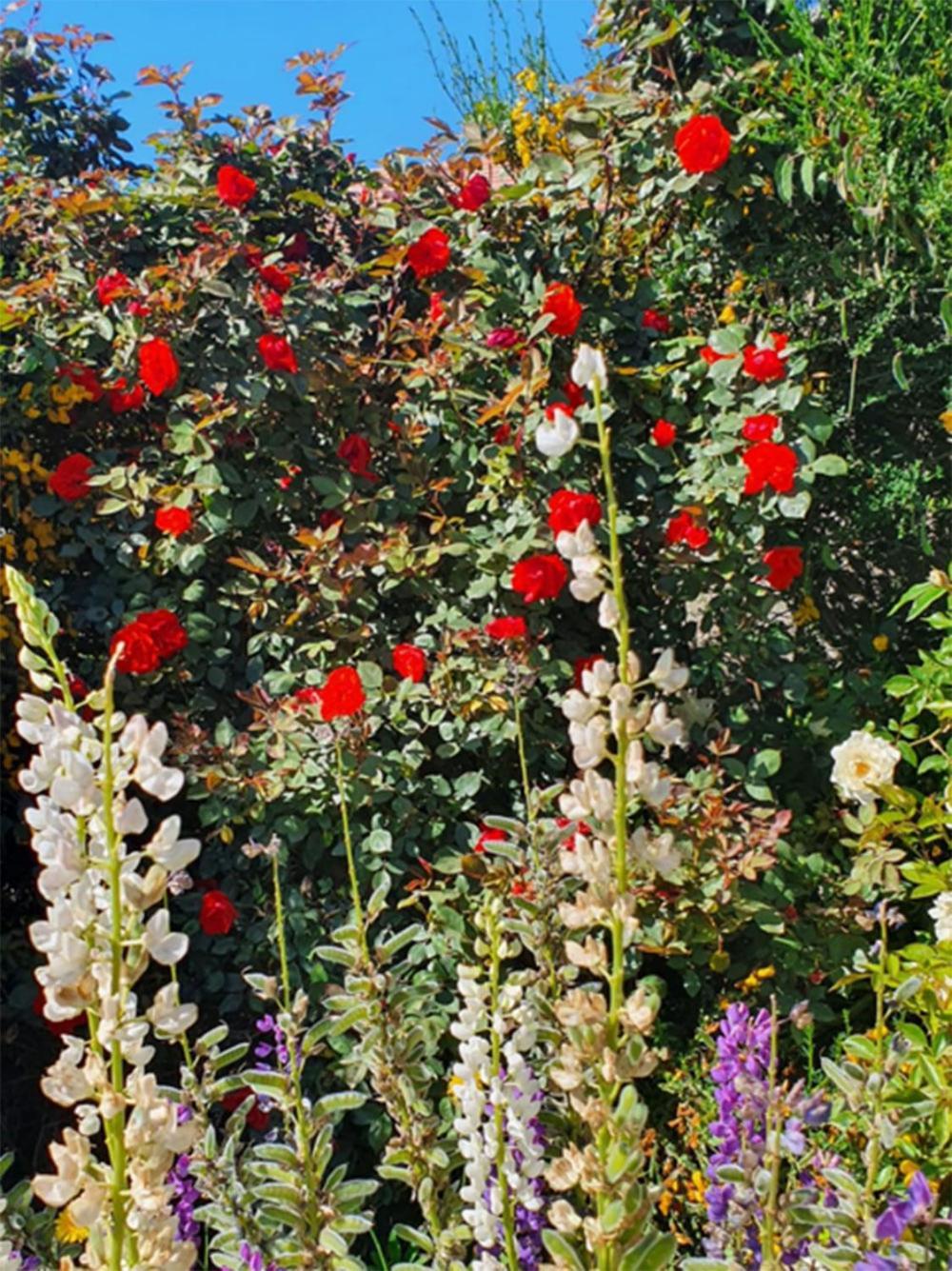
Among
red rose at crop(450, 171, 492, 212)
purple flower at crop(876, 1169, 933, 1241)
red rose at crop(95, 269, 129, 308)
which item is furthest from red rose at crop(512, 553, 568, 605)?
purple flower at crop(876, 1169, 933, 1241)

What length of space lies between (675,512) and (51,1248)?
1707 millimetres

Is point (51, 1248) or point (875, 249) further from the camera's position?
point (875, 249)

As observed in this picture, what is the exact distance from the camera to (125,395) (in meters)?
2.75

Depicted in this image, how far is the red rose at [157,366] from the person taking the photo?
2580 millimetres

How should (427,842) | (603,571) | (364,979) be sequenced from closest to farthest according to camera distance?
(603,571) → (364,979) → (427,842)

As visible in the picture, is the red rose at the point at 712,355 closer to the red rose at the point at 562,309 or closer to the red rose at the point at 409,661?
the red rose at the point at 562,309

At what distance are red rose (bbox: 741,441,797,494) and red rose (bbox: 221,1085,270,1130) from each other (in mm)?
1510

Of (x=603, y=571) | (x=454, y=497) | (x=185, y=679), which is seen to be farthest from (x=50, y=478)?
(x=603, y=571)

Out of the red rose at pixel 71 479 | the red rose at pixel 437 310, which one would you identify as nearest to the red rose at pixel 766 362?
the red rose at pixel 437 310

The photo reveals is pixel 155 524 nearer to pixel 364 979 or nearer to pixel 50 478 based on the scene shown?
pixel 50 478

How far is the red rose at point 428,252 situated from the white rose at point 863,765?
52.2 inches

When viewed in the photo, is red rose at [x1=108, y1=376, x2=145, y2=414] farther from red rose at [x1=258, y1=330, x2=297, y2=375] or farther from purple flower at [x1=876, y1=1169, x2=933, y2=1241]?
purple flower at [x1=876, y1=1169, x2=933, y2=1241]

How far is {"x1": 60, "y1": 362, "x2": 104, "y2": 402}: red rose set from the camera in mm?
2752

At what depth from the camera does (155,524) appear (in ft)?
8.89
